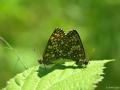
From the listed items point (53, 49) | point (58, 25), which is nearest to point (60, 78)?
point (53, 49)

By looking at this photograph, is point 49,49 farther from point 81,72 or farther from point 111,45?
point 111,45

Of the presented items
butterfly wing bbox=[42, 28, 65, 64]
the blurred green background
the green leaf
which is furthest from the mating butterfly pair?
the blurred green background

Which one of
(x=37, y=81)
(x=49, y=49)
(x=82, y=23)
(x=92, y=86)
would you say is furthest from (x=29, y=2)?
(x=92, y=86)

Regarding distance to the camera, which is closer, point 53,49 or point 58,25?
point 53,49

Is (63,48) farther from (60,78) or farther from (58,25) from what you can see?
(58,25)

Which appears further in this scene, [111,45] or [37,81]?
[111,45]

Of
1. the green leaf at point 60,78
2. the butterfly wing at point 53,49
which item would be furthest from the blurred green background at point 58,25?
the green leaf at point 60,78

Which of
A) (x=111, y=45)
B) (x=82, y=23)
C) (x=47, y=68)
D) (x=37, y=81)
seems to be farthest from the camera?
(x=82, y=23)
